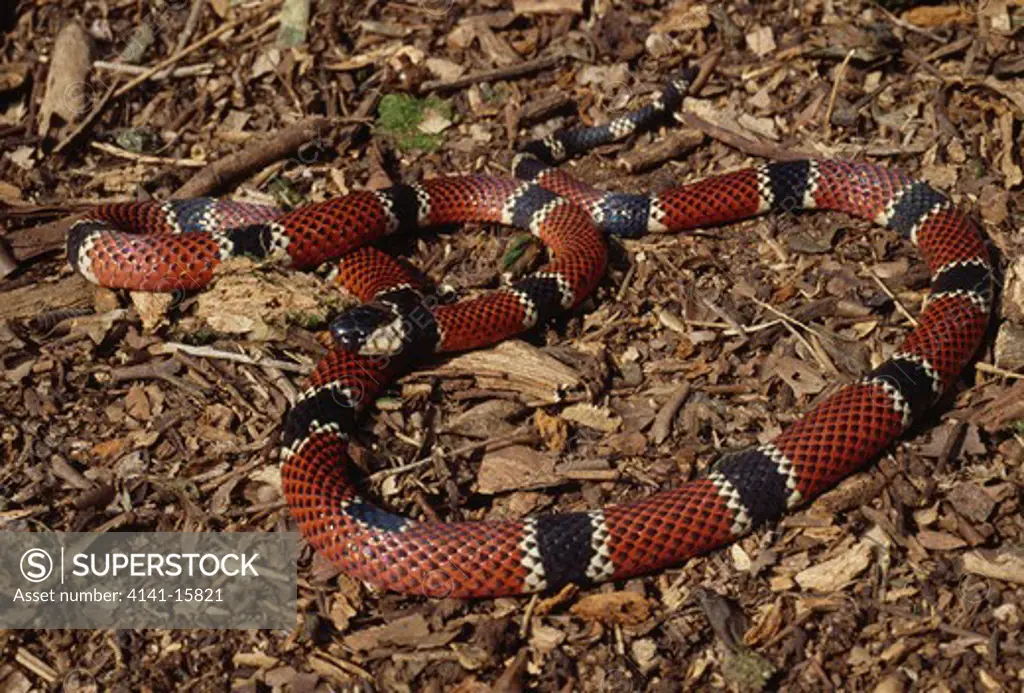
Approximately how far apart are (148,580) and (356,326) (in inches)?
81.4

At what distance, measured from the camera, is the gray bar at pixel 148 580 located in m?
6.07

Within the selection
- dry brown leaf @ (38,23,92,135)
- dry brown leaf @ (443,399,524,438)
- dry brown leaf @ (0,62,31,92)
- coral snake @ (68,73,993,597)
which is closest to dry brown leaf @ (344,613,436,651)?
coral snake @ (68,73,993,597)

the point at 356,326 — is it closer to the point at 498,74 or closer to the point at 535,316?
the point at 535,316

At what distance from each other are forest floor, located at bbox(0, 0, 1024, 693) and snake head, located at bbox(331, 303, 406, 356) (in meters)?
0.38

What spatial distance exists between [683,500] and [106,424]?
3751 millimetres

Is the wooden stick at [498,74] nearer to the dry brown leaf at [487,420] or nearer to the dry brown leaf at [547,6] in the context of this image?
the dry brown leaf at [547,6]

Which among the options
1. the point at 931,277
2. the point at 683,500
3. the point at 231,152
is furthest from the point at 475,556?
the point at 231,152

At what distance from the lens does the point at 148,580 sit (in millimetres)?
6277

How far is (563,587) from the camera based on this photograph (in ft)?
20.2

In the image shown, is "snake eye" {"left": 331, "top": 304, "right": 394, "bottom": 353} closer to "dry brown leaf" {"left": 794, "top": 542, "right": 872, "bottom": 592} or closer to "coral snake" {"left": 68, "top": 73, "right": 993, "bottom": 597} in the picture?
"coral snake" {"left": 68, "top": 73, "right": 993, "bottom": 597}

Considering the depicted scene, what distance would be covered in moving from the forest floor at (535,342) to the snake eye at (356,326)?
45 centimetres

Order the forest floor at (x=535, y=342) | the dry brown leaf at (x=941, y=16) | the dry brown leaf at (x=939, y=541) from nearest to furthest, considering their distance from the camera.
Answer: the forest floor at (x=535, y=342)
the dry brown leaf at (x=939, y=541)
the dry brown leaf at (x=941, y=16)

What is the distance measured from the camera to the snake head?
7266 millimetres

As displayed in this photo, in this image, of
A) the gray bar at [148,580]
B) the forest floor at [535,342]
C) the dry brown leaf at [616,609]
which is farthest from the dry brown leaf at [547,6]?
the dry brown leaf at [616,609]
